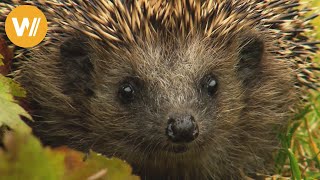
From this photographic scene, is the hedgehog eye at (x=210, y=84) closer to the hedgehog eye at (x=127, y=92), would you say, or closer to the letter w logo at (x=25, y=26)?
the hedgehog eye at (x=127, y=92)

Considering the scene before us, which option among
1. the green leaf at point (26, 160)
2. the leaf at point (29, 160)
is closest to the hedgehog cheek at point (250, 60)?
the leaf at point (29, 160)

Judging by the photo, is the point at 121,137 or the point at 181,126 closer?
the point at 181,126

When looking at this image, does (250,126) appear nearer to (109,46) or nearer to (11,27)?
(109,46)

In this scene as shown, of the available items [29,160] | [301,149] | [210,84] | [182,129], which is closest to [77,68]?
[210,84]

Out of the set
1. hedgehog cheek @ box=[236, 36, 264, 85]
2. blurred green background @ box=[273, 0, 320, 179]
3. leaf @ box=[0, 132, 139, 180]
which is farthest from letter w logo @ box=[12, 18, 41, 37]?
blurred green background @ box=[273, 0, 320, 179]

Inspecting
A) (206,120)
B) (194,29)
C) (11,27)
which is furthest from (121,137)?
(11,27)

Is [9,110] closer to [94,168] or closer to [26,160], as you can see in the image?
[94,168]
